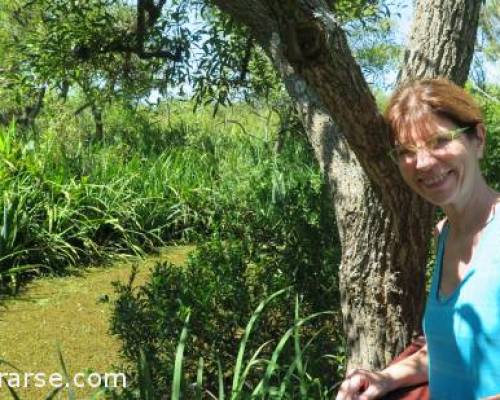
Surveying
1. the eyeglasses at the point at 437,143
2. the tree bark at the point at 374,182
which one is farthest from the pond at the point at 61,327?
the eyeglasses at the point at 437,143

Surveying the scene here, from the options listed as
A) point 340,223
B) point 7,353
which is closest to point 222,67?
point 7,353

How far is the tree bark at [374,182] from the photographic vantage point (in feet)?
8.44

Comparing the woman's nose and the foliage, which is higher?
the woman's nose

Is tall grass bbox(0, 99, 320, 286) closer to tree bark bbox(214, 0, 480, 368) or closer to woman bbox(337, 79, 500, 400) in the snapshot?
tree bark bbox(214, 0, 480, 368)

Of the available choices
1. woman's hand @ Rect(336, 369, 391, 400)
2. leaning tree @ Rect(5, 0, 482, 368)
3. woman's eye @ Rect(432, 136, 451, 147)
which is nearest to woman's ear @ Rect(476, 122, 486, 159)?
woman's eye @ Rect(432, 136, 451, 147)

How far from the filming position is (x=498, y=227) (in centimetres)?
179

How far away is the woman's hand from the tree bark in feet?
2.81

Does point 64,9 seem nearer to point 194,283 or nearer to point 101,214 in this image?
point 101,214

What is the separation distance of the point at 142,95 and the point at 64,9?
2131 mm

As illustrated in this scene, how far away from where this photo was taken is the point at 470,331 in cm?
173

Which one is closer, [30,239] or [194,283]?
[194,283]

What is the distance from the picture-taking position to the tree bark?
2572 mm

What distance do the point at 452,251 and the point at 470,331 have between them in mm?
313

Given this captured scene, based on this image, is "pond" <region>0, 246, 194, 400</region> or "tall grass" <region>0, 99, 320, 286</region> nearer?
"pond" <region>0, 246, 194, 400</region>
